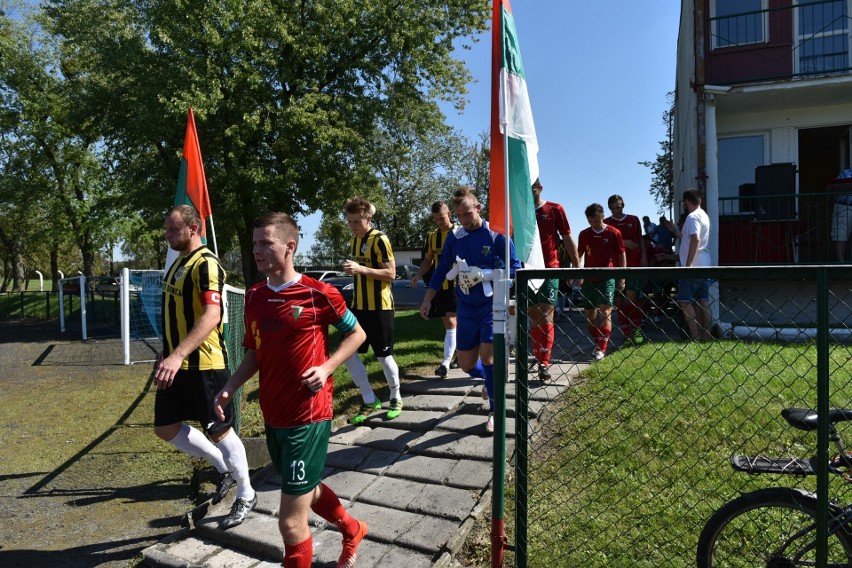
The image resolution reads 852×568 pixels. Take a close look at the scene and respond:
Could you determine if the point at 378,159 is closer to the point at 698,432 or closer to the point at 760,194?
the point at 760,194

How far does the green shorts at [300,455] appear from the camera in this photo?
300 cm

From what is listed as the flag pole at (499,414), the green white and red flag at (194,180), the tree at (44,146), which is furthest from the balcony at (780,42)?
the tree at (44,146)

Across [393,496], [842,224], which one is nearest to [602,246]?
A: [393,496]

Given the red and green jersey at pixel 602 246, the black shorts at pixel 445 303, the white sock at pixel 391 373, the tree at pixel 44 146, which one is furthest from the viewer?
the tree at pixel 44 146

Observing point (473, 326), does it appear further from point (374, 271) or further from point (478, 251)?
point (374, 271)

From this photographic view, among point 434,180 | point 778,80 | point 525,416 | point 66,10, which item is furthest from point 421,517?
point 434,180

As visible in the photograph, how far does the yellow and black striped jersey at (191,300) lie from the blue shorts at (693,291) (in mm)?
2876

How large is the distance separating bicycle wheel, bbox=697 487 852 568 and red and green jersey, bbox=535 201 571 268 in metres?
3.85

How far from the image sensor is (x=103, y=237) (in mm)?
30578

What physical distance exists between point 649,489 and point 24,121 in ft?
97.6

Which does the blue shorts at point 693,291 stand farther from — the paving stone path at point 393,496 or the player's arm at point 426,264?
the player's arm at point 426,264

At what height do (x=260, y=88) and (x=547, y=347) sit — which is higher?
(x=260, y=88)

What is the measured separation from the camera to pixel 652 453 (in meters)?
4.41

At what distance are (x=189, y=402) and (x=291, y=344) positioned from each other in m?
1.52
